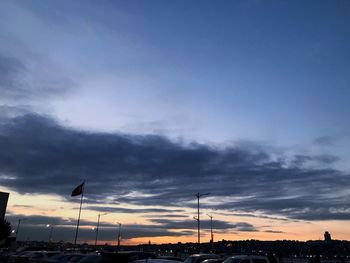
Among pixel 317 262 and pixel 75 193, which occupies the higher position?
pixel 75 193

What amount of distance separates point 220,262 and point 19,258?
15.2m

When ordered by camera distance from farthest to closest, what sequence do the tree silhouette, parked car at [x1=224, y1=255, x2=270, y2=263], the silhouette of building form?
the silhouette of building, the tree silhouette, parked car at [x1=224, y1=255, x2=270, y2=263]

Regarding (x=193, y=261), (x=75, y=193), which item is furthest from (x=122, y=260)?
(x=75, y=193)

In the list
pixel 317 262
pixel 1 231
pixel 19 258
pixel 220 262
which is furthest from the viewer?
pixel 1 231

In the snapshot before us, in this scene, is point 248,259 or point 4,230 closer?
point 248,259

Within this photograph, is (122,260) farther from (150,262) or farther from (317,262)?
(317,262)

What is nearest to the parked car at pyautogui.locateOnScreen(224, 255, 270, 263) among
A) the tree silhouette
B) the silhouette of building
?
the tree silhouette

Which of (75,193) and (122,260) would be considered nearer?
(122,260)

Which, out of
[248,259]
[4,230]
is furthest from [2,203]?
[248,259]

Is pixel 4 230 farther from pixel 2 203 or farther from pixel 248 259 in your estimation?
pixel 248 259

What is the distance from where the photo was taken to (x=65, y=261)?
2367 centimetres

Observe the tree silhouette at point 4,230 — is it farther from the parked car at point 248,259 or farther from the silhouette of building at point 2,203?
the parked car at point 248,259

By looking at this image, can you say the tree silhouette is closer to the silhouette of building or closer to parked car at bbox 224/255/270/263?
the silhouette of building

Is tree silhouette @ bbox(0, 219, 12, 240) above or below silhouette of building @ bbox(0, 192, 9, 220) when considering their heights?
below
